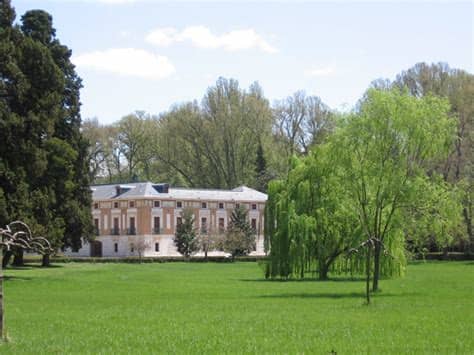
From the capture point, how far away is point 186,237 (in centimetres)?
9244

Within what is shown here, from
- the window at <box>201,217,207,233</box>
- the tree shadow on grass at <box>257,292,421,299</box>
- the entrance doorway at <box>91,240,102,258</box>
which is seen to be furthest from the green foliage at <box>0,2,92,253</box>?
the entrance doorway at <box>91,240,102,258</box>

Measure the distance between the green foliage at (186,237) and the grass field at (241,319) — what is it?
2028 inches

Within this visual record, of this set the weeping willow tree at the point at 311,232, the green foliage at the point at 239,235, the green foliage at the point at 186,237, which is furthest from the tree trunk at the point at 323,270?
the green foliage at the point at 186,237

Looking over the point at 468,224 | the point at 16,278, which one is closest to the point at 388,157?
the point at 16,278

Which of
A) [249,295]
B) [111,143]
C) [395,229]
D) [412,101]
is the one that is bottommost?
[249,295]

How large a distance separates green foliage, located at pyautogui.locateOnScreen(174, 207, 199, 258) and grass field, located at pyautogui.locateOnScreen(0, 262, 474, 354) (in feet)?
169

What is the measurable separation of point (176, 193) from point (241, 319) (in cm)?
7673

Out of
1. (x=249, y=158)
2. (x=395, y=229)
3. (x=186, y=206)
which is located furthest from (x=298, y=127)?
(x=395, y=229)

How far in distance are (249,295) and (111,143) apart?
7902 cm

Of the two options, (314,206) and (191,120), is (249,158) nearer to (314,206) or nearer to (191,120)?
(191,120)

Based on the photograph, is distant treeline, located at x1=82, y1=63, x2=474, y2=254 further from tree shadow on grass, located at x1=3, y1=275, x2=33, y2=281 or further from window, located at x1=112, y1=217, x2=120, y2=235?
tree shadow on grass, located at x1=3, y1=275, x2=33, y2=281

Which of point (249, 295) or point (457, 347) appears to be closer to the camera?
point (457, 347)

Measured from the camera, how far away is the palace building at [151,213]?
96.9m

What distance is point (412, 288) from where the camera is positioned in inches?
1496
